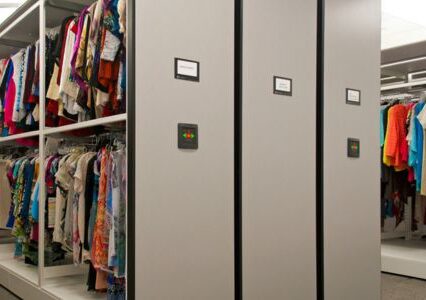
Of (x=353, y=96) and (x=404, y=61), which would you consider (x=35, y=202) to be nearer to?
(x=353, y=96)

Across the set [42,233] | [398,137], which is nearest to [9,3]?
[42,233]

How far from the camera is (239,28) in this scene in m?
2.28

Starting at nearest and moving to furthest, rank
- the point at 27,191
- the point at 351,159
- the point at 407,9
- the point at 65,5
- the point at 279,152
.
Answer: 1. the point at 279,152
2. the point at 351,159
3. the point at 65,5
4. the point at 27,191
5. the point at 407,9

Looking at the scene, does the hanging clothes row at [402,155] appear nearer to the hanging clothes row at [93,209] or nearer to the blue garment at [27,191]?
the hanging clothes row at [93,209]

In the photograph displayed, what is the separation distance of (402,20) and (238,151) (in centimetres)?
539

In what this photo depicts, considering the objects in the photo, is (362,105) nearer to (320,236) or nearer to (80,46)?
(320,236)

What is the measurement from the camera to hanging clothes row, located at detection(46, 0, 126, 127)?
7.32ft

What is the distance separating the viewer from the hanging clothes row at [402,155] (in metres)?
3.99

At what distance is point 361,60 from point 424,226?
2.96 m

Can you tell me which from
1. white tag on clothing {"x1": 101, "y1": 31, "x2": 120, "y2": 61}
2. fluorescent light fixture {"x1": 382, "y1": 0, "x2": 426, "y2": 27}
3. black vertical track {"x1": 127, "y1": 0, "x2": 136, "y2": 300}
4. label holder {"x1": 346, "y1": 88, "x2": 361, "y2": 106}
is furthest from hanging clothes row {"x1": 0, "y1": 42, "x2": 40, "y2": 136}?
fluorescent light fixture {"x1": 382, "y1": 0, "x2": 426, "y2": 27}

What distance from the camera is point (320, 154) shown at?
2.58 m

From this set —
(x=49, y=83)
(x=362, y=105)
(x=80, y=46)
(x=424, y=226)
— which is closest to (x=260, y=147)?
(x=362, y=105)

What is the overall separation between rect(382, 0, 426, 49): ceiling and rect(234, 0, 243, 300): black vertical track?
128 inches

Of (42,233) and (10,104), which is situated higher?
(10,104)
